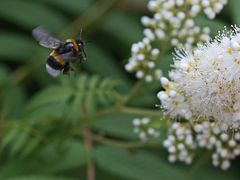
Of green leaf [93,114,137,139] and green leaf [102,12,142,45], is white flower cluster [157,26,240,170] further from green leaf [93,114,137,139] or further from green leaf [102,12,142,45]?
green leaf [102,12,142,45]

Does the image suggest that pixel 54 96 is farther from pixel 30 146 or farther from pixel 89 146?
pixel 89 146

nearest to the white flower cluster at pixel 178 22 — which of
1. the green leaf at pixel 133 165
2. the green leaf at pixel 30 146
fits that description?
the green leaf at pixel 133 165

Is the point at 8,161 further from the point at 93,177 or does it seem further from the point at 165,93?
the point at 165,93

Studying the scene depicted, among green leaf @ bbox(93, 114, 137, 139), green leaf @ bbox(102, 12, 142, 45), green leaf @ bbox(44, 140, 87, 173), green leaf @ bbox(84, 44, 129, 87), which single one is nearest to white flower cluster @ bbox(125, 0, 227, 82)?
green leaf @ bbox(93, 114, 137, 139)

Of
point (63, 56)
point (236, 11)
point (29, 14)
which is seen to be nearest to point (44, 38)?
point (63, 56)

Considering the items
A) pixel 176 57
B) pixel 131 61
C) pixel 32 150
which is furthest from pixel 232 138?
pixel 32 150

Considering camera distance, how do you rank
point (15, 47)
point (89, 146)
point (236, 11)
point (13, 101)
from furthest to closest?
point (15, 47) < point (13, 101) < point (89, 146) < point (236, 11)

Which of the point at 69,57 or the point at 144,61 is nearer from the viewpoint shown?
the point at 69,57

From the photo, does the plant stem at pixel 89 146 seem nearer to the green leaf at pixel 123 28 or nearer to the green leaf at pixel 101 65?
the green leaf at pixel 101 65
